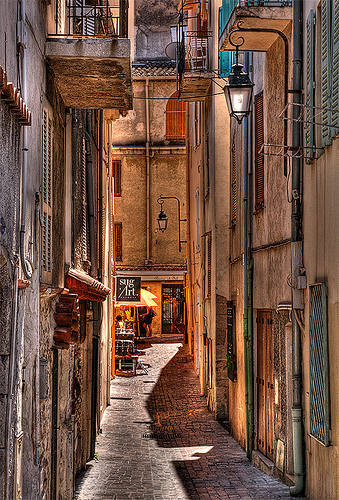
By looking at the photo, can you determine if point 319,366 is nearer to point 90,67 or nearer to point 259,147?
point 90,67

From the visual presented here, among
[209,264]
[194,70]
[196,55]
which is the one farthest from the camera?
[209,264]

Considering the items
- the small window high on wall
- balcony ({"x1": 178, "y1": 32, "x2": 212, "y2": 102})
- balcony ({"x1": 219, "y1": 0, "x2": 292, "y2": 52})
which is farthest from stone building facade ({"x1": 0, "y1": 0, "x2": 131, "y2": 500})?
the small window high on wall

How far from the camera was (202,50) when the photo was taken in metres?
18.6

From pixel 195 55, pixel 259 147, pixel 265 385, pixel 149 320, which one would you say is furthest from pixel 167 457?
pixel 149 320

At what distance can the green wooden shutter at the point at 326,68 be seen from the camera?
7785 mm

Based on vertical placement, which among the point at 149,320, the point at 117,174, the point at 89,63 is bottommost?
the point at 149,320

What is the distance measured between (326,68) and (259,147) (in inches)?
180

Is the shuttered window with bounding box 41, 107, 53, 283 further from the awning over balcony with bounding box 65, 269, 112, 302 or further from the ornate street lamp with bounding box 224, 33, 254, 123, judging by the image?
the ornate street lamp with bounding box 224, 33, 254, 123

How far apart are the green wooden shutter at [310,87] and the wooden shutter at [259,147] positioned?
328cm

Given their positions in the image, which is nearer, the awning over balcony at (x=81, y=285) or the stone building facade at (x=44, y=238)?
the stone building facade at (x=44, y=238)

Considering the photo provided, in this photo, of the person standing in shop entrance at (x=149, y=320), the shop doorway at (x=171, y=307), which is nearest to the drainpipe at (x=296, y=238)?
the person standing in shop entrance at (x=149, y=320)

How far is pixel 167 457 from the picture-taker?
12578 millimetres

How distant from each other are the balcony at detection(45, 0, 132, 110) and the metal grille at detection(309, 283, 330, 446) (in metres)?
3.65

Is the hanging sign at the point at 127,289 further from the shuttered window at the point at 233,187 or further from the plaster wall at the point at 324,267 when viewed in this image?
the plaster wall at the point at 324,267
